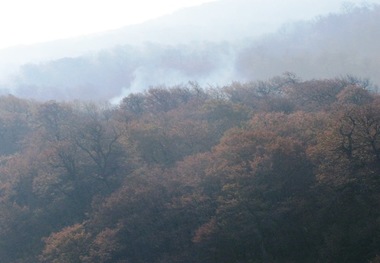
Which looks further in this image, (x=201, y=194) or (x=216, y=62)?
(x=216, y=62)

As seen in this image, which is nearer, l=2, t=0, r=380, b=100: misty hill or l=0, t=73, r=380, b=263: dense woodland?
l=0, t=73, r=380, b=263: dense woodland

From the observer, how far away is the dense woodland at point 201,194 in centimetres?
2711

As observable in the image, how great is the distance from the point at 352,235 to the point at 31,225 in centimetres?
→ 2350

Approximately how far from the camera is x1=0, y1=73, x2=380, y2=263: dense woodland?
27109mm

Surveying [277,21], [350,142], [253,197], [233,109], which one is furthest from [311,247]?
[277,21]

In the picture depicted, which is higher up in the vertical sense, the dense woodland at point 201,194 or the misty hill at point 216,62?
the misty hill at point 216,62

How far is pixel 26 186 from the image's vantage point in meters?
38.7

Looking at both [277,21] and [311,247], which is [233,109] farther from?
[277,21]

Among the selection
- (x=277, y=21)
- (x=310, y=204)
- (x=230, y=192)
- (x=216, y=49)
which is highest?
(x=277, y=21)

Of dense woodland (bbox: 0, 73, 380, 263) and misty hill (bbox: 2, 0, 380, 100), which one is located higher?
misty hill (bbox: 2, 0, 380, 100)

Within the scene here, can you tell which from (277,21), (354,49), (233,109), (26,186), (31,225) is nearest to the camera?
(31,225)

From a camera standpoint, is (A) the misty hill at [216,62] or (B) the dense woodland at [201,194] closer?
(B) the dense woodland at [201,194]

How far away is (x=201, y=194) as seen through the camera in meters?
30.9

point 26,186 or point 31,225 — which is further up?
point 26,186
